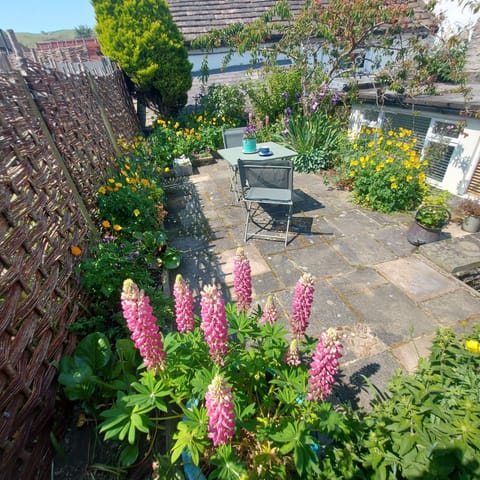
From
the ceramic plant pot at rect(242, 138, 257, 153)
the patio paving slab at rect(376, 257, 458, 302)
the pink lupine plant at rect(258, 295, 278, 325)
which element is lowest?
the patio paving slab at rect(376, 257, 458, 302)

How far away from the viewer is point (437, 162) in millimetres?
5445

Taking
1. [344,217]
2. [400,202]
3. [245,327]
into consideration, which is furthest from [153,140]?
[245,327]

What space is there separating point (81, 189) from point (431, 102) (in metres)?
6.32

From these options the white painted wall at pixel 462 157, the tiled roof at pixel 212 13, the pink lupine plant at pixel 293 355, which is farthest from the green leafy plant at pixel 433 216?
the tiled roof at pixel 212 13

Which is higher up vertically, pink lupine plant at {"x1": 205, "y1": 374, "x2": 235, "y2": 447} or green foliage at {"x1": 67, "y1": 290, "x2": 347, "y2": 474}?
pink lupine plant at {"x1": 205, "y1": 374, "x2": 235, "y2": 447}

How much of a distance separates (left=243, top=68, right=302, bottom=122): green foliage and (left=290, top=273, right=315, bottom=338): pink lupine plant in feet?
23.8

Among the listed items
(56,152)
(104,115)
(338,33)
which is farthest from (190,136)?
(56,152)

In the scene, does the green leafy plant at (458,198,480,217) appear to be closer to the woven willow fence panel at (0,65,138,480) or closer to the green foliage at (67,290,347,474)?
the green foliage at (67,290,347,474)

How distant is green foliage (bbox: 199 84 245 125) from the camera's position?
876 centimetres

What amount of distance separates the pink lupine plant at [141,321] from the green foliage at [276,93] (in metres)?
7.60

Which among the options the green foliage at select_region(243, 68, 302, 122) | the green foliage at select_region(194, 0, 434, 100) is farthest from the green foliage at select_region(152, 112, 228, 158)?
the green foliage at select_region(194, 0, 434, 100)

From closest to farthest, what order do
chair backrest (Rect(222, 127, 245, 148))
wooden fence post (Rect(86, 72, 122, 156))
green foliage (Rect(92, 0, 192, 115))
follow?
1. wooden fence post (Rect(86, 72, 122, 156))
2. chair backrest (Rect(222, 127, 245, 148))
3. green foliage (Rect(92, 0, 192, 115))

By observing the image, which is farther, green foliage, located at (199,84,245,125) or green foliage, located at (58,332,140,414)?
green foliage, located at (199,84,245,125)

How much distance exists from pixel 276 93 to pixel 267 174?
510cm
